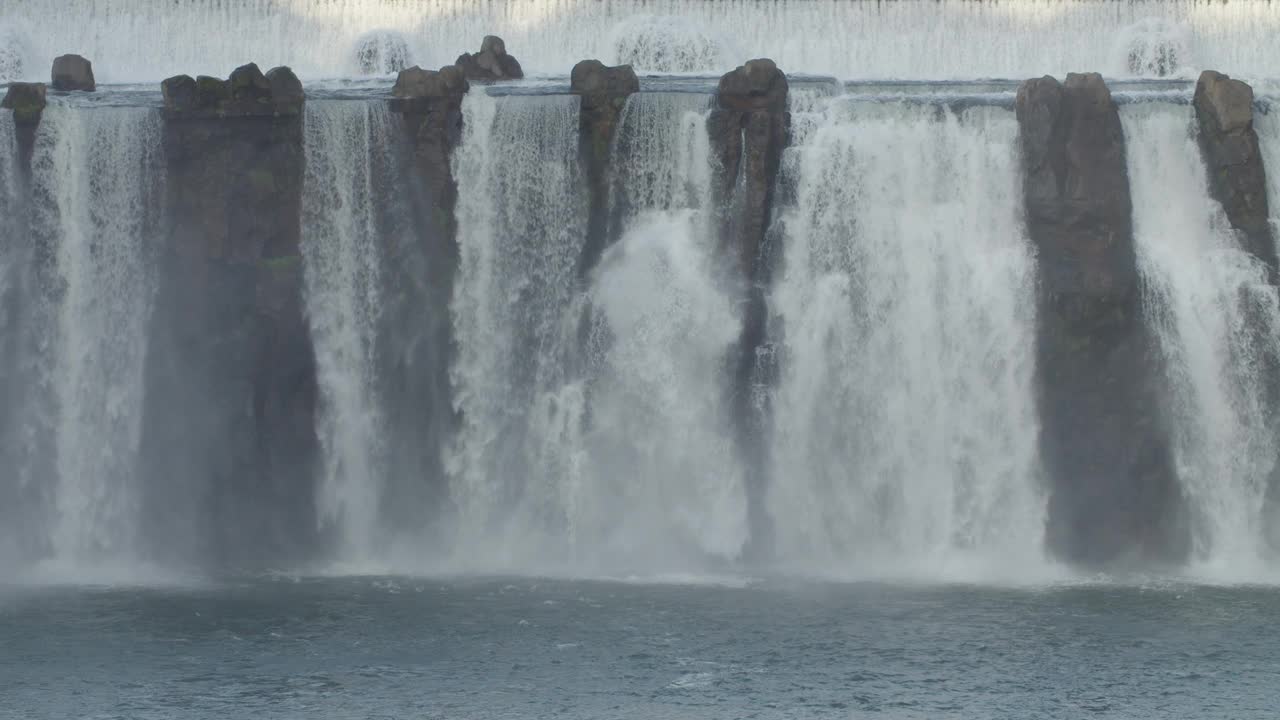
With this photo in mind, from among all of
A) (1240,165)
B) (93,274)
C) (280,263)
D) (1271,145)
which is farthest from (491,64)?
(1271,145)

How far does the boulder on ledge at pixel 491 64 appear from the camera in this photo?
51.0 m

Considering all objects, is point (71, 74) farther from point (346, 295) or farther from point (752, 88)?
point (752, 88)

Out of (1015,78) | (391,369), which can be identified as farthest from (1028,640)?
(1015,78)

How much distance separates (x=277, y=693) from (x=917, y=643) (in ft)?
38.3

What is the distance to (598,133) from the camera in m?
46.3

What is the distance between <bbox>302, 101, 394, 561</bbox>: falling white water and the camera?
152ft

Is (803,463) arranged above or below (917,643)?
above

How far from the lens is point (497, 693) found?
3216cm

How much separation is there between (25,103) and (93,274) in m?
4.57

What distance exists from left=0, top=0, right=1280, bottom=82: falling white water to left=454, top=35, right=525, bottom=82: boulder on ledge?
168 inches

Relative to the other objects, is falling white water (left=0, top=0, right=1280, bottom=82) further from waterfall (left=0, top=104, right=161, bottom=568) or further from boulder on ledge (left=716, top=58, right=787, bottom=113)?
waterfall (left=0, top=104, right=161, bottom=568)

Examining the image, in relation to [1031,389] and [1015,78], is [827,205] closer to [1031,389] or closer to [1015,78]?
[1031,389]

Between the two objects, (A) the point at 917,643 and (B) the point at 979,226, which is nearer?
(A) the point at 917,643

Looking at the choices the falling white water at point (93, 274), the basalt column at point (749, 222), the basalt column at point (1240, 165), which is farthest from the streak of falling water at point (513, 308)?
the basalt column at point (1240, 165)
